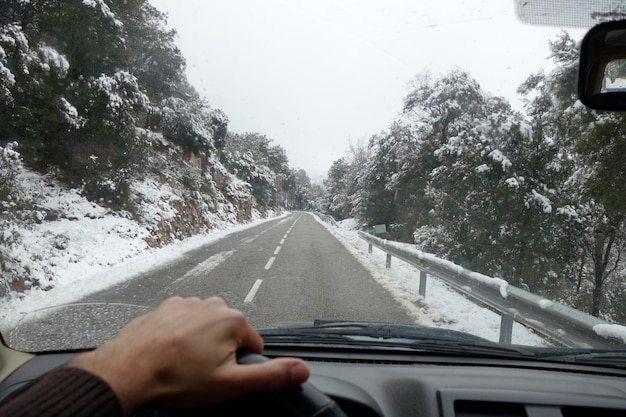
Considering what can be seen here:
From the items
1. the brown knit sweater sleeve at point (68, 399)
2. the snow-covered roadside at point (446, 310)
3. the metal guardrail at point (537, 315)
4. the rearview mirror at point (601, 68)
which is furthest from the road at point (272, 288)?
the brown knit sweater sleeve at point (68, 399)

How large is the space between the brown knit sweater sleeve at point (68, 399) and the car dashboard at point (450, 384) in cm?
109

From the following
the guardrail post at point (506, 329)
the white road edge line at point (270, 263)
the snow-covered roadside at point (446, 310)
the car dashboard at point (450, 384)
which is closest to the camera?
the car dashboard at point (450, 384)

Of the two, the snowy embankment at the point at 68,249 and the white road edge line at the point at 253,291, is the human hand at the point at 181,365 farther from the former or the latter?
the white road edge line at the point at 253,291

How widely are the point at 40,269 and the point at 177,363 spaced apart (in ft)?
27.3

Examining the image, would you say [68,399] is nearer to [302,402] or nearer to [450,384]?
[302,402]

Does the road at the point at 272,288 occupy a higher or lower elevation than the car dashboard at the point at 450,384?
lower

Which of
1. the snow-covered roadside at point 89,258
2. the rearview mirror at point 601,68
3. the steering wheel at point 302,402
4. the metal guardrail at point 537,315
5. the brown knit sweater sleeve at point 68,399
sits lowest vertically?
the snow-covered roadside at point 89,258

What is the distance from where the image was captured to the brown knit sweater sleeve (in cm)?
91

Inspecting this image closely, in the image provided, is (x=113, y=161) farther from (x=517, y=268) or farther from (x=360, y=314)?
(x=517, y=268)

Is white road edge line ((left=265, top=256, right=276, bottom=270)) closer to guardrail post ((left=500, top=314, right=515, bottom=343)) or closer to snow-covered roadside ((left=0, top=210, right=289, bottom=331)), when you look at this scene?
snow-covered roadside ((left=0, top=210, right=289, bottom=331))

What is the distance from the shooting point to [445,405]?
72.7 inches

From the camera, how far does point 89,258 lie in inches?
384

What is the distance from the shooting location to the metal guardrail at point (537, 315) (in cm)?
307

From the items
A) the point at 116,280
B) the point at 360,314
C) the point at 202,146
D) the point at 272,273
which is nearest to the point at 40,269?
the point at 116,280
